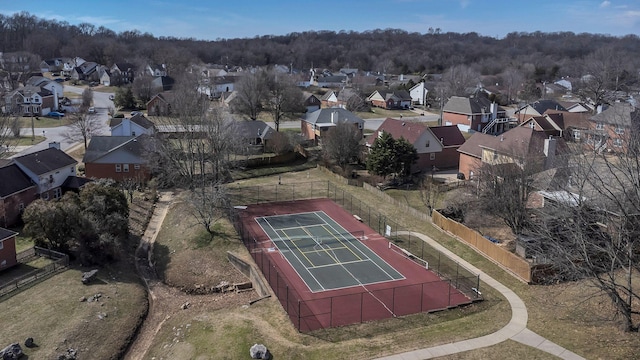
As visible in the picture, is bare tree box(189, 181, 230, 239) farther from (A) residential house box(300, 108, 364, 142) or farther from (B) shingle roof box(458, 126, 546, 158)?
(A) residential house box(300, 108, 364, 142)

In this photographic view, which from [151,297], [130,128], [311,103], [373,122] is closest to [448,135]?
[373,122]

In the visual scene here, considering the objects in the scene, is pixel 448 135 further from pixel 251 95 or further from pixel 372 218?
pixel 251 95

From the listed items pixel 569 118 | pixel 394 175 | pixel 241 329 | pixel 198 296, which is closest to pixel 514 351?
pixel 241 329

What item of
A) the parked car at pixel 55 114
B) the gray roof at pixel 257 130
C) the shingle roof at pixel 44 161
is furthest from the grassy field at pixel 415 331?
the parked car at pixel 55 114

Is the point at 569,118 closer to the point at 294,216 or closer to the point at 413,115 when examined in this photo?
the point at 413,115

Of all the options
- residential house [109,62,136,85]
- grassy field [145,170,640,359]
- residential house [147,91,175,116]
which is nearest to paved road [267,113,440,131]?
residential house [147,91,175,116]
